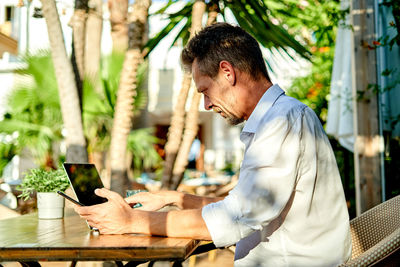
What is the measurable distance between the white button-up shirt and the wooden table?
0.48 feet

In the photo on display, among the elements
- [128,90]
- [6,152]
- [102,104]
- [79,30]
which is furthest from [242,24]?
[6,152]

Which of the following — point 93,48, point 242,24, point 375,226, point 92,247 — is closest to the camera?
point 92,247

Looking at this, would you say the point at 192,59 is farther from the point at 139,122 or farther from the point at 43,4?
the point at 139,122

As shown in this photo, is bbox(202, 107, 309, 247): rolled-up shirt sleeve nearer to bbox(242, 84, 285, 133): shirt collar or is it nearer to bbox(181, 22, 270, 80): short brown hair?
bbox(242, 84, 285, 133): shirt collar

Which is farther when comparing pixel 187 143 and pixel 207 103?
pixel 187 143

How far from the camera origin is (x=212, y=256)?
5523mm

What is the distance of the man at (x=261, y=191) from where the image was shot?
1.62 metres

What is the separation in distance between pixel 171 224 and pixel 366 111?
2899mm

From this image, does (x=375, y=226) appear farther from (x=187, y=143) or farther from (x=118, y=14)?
(x=118, y=14)

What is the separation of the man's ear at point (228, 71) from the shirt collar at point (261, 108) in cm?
13

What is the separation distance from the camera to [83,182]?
7.00 ft

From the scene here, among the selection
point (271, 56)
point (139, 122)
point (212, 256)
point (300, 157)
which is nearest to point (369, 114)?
point (271, 56)

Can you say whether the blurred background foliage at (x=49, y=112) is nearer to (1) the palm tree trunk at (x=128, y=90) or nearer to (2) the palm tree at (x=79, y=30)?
(2) the palm tree at (x=79, y=30)

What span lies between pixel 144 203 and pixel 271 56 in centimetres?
299
